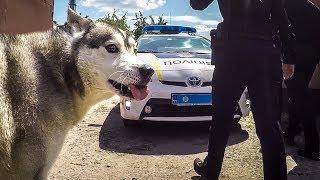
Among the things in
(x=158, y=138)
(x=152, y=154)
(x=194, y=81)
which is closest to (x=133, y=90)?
(x=152, y=154)

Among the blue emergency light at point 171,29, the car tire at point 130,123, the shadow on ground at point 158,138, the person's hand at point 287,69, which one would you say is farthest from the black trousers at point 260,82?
the blue emergency light at point 171,29

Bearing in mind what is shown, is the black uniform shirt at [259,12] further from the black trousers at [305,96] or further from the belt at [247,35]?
the black trousers at [305,96]

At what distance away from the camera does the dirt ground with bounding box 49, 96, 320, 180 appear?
504 centimetres

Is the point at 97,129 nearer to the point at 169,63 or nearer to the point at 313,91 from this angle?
the point at 169,63

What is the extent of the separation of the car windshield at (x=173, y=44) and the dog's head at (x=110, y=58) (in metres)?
4.32

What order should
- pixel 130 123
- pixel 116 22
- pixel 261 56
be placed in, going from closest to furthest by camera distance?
pixel 261 56 → pixel 130 123 → pixel 116 22

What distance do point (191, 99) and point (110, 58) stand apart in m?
3.10

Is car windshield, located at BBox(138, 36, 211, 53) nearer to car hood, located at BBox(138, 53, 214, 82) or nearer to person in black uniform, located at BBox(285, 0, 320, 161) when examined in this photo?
car hood, located at BBox(138, 53, 214, 82)

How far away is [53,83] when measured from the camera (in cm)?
310

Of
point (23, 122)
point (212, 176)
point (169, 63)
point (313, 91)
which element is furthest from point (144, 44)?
point (23, 122)

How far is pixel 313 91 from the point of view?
20.2ft

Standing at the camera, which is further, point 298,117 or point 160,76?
point 160,76

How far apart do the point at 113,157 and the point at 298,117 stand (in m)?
2.55

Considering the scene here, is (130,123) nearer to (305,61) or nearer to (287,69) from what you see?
(305,61)
